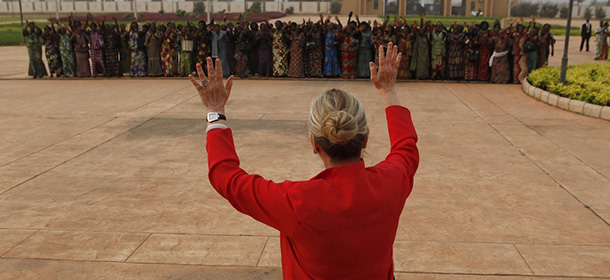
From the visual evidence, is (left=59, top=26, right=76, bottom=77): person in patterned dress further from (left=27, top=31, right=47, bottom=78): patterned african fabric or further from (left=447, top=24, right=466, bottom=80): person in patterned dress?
(left=447, top=24, right=466, bottom=80): person in patterned dress

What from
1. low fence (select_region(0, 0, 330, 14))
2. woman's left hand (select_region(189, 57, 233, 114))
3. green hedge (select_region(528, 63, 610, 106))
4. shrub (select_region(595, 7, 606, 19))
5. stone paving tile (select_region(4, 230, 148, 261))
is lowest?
stone paving tile (select_region(4, 230, 148, 261))

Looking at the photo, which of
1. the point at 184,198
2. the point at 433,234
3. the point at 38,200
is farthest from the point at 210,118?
the point at 38,200

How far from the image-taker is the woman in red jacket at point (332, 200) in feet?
5.33

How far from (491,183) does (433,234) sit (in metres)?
1.55

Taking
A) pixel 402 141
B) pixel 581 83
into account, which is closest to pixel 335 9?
pixel 581 83

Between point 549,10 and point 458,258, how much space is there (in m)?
66.3

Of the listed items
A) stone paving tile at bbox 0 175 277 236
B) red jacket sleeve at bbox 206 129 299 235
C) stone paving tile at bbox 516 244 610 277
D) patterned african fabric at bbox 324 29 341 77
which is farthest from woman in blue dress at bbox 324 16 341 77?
red jacket sleeve at bbox 206 129 299 235

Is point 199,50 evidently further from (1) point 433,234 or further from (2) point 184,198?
(1) point 433,234

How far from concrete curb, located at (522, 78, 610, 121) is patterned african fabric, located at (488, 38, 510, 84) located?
1.65 meters

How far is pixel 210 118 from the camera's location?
1873 millimetres

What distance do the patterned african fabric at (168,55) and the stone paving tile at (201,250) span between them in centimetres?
1037

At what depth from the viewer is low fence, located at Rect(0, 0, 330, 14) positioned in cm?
8044

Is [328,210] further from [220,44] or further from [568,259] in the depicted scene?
[220,44]

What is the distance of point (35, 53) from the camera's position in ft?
44.7
